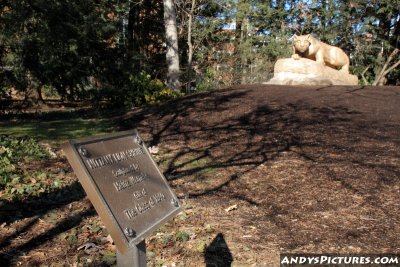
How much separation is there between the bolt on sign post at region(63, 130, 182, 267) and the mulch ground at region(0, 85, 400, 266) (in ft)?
3.07

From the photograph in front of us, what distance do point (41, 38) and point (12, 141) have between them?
6.69 m

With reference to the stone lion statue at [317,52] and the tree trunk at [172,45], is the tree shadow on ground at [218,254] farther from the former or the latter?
the tree trunk at [172,45]

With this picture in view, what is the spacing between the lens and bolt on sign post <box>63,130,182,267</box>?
2.20m

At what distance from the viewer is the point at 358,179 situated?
494 cm

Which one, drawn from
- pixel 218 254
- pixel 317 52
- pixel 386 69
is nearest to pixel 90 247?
pixel 218 254

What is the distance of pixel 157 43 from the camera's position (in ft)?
68.8

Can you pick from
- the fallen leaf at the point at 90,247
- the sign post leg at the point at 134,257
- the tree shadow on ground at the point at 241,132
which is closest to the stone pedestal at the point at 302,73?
the tree shadow on ground at the point at 241,132

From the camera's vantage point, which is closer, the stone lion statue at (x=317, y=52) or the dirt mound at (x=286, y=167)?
the dirt mound at (x=286, y=167)

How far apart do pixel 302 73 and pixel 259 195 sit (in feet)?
28.5

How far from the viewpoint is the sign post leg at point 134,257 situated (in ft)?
7.57

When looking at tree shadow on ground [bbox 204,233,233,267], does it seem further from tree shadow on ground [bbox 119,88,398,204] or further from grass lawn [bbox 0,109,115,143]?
grass lawn [bbox 0,109,115,143]

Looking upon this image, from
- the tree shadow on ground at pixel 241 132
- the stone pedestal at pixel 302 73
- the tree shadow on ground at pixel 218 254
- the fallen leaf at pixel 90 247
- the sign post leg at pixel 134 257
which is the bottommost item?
the tree shadow on ground at pixel 218 254

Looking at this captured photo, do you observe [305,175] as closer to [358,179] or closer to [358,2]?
[358,179]

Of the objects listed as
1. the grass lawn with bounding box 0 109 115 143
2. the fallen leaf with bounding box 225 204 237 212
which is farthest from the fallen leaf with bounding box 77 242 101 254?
the grass lawn with bounding box 0 109 115 143
